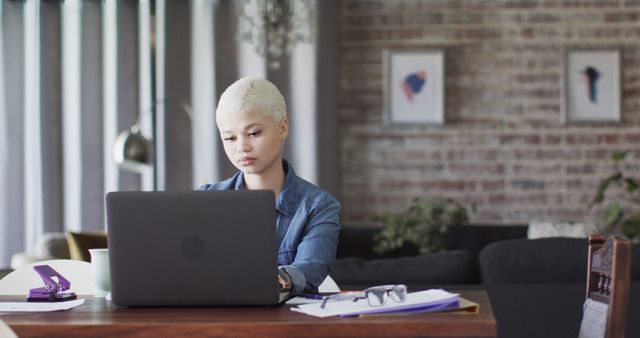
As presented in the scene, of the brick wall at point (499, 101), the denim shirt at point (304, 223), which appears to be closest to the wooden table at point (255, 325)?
the denim shirt at point (304, 223)

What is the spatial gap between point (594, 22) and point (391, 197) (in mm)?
1663

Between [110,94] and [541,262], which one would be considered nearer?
[541,262]

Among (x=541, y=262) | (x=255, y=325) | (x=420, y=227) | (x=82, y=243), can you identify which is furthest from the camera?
(x=420, y=227)

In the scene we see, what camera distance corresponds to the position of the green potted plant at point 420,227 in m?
5.84

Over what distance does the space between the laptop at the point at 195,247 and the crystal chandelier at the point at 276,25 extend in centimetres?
424

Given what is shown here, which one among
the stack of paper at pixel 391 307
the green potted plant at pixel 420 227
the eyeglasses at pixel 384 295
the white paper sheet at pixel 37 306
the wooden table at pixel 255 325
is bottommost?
the green potted plant at pixel 420 227

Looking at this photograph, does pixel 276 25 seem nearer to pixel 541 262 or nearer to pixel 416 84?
pixel 416 84

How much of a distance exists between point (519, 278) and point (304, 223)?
3.65 feet

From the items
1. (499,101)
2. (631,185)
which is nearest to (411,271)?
(631,185)

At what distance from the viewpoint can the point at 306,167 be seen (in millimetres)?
6348

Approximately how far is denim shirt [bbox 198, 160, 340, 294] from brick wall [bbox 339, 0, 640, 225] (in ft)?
14.1

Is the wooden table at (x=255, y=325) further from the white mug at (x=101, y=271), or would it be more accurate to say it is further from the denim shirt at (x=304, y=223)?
the denim shirt at (x=304, y=223)

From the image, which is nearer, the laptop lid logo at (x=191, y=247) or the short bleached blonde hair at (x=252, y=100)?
the laptop lid logo at (x=191, y=247)

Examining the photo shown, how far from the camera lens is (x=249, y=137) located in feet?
6.73
